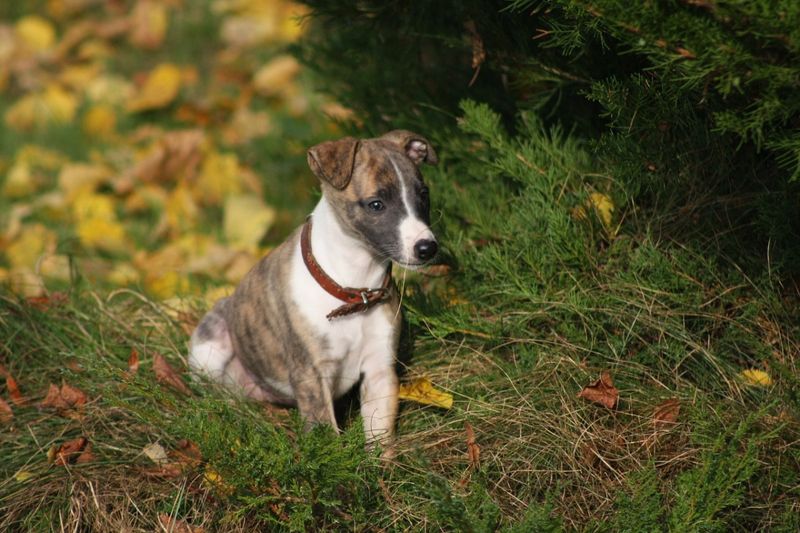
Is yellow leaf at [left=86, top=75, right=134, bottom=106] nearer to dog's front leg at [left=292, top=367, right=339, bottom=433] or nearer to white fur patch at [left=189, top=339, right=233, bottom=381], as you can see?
white fur patch at [left=189, top=339, right=233, bottom=381]

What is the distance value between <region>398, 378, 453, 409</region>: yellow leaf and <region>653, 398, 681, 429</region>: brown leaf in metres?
0.77

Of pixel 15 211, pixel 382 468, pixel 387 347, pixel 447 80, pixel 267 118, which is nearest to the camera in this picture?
pixel 382 468

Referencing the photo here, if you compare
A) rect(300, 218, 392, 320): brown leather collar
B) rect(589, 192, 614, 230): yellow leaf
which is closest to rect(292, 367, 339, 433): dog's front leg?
rect(300, 218, 392, 320): brown leather collar

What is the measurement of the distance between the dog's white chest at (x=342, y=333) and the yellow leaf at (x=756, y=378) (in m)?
1.31

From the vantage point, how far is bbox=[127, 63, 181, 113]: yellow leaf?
7445mm

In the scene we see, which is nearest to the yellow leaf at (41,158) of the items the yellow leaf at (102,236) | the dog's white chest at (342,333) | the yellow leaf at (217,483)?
the yellow leaf at (102,236)

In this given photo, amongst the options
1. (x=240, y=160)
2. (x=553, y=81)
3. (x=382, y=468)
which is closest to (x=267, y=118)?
(x=240, y=160)

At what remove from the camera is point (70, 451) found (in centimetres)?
364

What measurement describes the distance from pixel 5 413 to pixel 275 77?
4.39 meters

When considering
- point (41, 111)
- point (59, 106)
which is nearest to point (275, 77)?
point (59, 106)

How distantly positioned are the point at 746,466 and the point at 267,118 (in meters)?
5.24

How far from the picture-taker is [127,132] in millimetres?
7445

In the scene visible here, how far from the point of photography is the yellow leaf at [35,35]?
8.66 metres

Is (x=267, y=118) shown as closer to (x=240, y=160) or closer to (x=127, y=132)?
(x=240, y=160)
